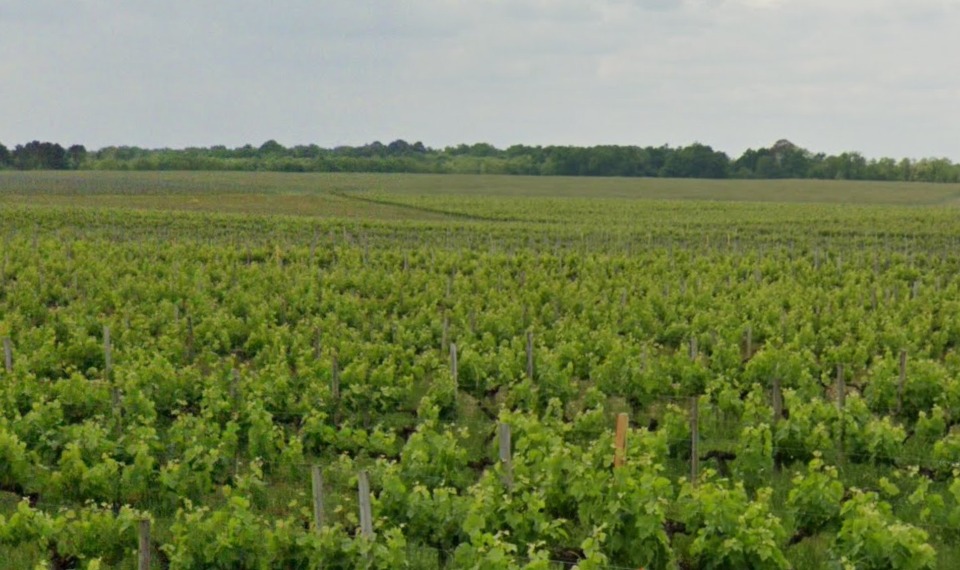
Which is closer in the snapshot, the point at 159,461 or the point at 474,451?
the point at 159,461

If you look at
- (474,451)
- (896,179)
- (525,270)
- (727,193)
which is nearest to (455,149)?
(896,179)

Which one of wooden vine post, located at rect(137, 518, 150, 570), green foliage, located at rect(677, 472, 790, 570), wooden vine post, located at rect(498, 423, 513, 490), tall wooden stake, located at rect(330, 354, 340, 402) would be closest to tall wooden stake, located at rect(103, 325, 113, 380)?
tall wooden stake, located at rect(330, 354, 340, 402)

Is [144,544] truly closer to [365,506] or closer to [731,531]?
[365,506]

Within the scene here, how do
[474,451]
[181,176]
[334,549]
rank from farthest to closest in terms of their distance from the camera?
1. [181,176]
2. [474,451]
3. [334,549]

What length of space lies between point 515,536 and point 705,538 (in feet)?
5.25

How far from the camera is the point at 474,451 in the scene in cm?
1255

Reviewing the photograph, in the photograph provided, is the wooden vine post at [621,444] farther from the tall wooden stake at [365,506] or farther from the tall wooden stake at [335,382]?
the tall wooden stake at [335,382]

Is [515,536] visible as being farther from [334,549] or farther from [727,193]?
[727,193]

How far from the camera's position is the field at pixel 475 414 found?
28.9ft

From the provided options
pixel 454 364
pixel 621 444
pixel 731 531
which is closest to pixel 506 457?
pixel 621 444

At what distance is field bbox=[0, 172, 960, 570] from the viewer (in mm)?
8805

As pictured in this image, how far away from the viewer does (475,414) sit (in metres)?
14.7

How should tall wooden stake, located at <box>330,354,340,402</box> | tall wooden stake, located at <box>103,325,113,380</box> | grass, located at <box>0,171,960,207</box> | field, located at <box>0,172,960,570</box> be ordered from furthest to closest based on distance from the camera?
1. grass, located at <box>0,171,960,207</box>
2. tall wooden stake, located at <box>103,325,113,380</box>
3. tall wooden stake, located at <box>330,354,340,402</box>
4. field, located at <box>0,172,960,570</box>

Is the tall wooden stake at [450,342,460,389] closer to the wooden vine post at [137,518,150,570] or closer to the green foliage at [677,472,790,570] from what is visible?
the green foliage at [677,472,790,570]
